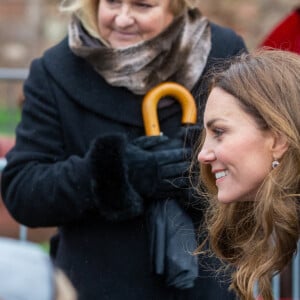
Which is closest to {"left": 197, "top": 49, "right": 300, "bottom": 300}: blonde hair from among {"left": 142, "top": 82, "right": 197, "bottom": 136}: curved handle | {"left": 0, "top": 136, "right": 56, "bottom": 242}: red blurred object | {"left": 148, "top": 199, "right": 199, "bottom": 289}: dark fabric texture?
{"left": 148, "top": 199, "right": 199, "bottom": 289}: dark fabric texture

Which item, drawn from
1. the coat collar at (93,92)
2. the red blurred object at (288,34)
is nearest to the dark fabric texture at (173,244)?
the coat collar at (93,92)

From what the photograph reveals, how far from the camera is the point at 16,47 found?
34.8 feet

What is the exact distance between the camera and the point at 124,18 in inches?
128

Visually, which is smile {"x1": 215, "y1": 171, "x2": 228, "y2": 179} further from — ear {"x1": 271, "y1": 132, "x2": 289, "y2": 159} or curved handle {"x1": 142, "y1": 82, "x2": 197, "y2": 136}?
curved handle {"x1": 142, "y1": 82, "x2": 197, "y2": 136}

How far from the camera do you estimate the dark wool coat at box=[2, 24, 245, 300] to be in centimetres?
317

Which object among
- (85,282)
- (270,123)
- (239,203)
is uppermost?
(270,123)

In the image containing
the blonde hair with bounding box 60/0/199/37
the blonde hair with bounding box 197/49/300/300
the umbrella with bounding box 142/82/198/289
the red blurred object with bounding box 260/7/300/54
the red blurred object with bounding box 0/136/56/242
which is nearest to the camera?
the blonde hair with bounding box 197/49/300/300

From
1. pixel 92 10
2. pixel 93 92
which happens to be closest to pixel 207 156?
pixel 93 92

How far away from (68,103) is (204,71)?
45cm

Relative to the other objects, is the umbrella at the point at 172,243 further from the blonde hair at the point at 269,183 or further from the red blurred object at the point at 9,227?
the red blurred object at the point at 9,227

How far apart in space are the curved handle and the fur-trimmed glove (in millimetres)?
110

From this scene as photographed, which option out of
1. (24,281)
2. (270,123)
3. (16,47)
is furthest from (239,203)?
(16,47)

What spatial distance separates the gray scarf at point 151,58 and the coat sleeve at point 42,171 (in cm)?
18

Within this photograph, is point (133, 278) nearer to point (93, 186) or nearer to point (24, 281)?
point (93, 186)
